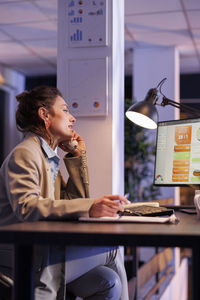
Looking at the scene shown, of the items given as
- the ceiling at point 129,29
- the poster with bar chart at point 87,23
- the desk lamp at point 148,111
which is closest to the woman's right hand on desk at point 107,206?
the desk lamp at point 148,111

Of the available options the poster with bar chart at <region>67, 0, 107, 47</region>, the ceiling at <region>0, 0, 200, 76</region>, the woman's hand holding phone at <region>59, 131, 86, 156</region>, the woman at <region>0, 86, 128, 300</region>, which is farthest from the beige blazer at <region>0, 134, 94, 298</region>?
the ceiling at <region>0, 0, 200, 76</region>

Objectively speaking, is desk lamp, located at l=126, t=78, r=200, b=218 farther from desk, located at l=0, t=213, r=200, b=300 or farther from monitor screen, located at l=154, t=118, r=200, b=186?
desk, located at l=0, t=213, r=200, b=300

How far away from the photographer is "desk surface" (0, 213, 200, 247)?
1088 millimetres

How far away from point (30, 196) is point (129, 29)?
165 inches

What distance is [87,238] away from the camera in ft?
3.70

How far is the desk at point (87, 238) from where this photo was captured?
1090 mm

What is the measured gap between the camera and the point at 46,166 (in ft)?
A: 5.49

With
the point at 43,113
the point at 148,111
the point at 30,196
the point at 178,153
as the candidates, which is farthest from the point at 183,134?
the point at 30,196

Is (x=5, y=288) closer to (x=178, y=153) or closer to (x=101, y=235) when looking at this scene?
(x=101, y=235)

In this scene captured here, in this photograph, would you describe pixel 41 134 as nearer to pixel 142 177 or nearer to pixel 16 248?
pixel 16 248

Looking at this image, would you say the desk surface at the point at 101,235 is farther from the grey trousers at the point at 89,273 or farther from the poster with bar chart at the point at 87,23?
the poster with bar chart at the point at 87,23

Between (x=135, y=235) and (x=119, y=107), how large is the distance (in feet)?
6.15

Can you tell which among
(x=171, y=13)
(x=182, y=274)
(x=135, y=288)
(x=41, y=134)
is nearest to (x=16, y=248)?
(x=41, y=134)

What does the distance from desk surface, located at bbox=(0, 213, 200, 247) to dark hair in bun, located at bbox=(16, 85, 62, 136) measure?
708 millimetres
